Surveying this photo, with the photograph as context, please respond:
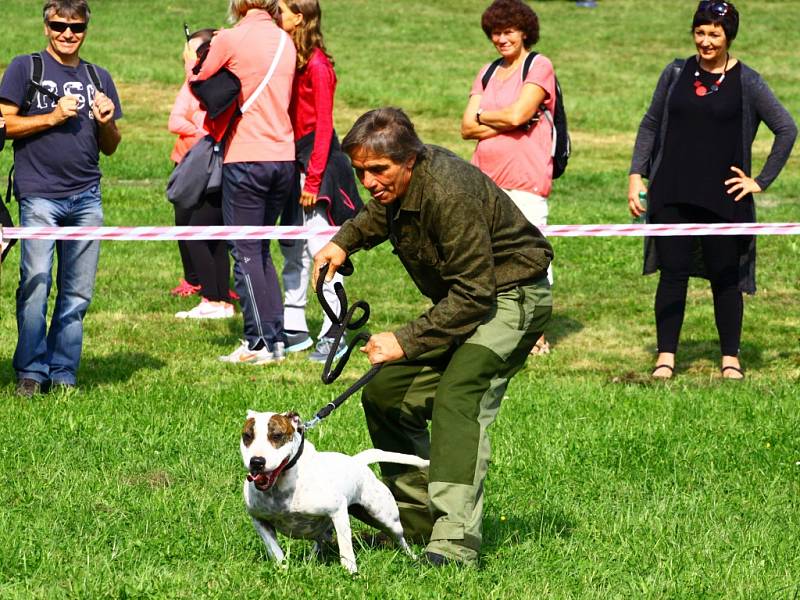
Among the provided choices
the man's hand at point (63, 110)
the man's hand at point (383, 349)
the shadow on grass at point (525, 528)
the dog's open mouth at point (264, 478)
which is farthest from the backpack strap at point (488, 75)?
the dog's open mouth at point (264, 478)

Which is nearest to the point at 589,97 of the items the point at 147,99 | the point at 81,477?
the point at 147,99

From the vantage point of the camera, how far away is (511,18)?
28.8 feet

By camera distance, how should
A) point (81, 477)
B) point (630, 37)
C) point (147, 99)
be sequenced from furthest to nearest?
point (630, 37) < point (147, 99) < point (81, 477)

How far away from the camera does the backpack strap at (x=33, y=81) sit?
7.46 metres

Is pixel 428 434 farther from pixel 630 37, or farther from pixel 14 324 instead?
pixel 630 37

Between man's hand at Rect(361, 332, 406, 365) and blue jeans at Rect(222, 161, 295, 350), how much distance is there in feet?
12.8

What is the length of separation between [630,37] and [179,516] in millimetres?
32975

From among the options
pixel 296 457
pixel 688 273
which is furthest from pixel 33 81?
Result: pixel 688 273

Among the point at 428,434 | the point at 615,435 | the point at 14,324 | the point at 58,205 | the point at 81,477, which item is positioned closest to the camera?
the point at 428,434

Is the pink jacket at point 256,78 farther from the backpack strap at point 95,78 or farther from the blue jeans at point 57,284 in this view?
the blue jeans at point 57,284

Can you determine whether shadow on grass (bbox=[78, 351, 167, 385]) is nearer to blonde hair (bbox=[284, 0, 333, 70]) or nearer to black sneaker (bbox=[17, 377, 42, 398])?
black sneaker (bbox=[17, 377, 42, 398])

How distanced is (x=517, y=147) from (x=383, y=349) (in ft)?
14.9

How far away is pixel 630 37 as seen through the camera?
36.5 meters

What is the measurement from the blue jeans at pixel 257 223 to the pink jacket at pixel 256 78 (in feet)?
0.31
